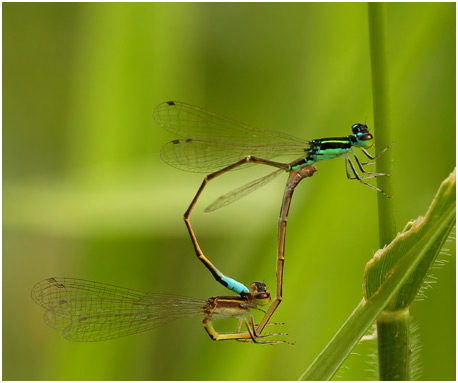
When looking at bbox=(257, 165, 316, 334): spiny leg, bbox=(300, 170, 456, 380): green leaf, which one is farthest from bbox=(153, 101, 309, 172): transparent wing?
bbox=(300, 170, 456, 380): green leaf

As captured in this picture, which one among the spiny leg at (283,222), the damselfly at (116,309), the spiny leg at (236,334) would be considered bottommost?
the spiny leg at (236,334)

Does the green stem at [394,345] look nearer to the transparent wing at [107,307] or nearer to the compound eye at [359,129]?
the compound eye at [359,129]

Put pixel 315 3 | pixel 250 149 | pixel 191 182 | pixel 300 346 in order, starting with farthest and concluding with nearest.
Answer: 1. pixel 315 3
2. pixel 191 182
3. pixel 300 346
4. pixel 250 149

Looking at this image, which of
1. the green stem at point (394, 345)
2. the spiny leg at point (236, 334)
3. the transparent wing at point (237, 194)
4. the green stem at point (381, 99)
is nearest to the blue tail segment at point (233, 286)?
the spiny leg at point (236, 334)

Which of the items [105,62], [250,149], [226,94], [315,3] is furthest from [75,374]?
[315,3]

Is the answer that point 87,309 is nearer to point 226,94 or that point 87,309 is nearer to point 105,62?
point 105,62

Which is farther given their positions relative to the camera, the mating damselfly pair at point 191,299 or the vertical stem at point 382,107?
the mating damselfly pair at point 191,299

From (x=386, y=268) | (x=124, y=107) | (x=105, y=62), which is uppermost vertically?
(x=105, y=62)
